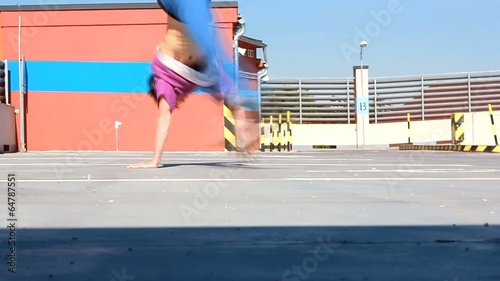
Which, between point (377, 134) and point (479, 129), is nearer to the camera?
point (479, 129)

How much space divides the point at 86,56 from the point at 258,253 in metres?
13.8

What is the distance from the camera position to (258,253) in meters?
2.70

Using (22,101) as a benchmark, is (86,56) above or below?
above

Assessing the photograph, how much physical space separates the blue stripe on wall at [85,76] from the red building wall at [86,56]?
0.37ft

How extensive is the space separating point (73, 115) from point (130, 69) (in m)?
1.58

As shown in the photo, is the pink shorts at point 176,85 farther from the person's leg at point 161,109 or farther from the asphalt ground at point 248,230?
the asphalt ground at point 248,230

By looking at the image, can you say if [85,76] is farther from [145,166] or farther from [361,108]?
[361,108]

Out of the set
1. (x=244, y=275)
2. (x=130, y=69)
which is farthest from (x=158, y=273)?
(x=130, y=69)

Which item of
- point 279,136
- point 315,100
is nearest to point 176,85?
point 279,136

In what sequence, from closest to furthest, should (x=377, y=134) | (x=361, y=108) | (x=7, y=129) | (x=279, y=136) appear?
1. (x=7, y=129)
2. (x=279, y=136)
3. (x=377, y=134)
4. (x=361, y=108)

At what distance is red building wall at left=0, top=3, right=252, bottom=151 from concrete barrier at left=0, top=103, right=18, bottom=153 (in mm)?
458

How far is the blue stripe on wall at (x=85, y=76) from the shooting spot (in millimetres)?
15766

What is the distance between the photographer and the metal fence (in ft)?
84.3

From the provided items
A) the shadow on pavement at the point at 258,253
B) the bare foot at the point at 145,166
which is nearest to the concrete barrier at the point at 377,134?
the bare foot at the point at 145,166
